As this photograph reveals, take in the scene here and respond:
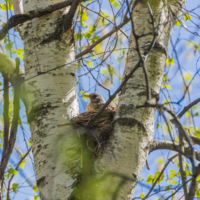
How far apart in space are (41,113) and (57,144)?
1.00ft

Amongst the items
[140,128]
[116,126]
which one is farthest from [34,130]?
[140,128]

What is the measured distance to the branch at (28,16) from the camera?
2176mm

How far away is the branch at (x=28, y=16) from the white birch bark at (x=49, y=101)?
0.11m

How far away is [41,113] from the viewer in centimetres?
212

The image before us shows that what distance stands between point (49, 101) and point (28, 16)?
75 cm

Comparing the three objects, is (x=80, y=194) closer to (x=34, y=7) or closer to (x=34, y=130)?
(x=34, y=130)

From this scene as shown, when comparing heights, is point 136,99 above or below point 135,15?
below

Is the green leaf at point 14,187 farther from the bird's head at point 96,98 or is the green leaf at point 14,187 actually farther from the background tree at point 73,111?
the bird's head at point 96,98

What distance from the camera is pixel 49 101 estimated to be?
84.9 inches

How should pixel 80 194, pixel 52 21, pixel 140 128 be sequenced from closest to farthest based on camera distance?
pixel 80 194 < pixel 140 128 < pixel 52 21

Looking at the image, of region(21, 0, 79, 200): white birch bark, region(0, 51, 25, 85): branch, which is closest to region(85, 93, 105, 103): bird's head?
region(21, 0, 79, 200): white birch bark

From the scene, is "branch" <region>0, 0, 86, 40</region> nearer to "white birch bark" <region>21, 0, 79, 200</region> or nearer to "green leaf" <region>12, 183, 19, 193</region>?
"white birch bark" <region>21, 0, 79, 200</region>

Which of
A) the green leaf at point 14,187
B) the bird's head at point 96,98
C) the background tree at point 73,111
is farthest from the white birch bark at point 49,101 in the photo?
the bird's head at point 96,98

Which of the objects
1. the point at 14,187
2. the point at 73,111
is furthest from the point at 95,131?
the point at 14,187
